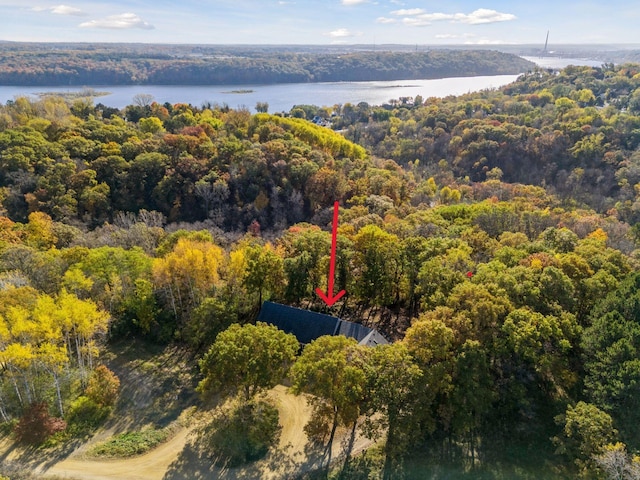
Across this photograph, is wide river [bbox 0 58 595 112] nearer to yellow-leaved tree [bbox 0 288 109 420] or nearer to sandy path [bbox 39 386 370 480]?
yellow-leaved tree [bbox 0 288 109 420]

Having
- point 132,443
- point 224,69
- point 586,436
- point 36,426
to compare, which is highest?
point 224,69

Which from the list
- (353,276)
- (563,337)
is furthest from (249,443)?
(563,337)

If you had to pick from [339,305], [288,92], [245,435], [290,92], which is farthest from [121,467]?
[288,92]

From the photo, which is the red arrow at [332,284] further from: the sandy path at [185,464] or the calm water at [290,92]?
the calm water at [290,92]

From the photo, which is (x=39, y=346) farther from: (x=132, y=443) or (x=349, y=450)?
(x=349, y=450)

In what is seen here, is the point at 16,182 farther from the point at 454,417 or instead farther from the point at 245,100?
the point at 245,100

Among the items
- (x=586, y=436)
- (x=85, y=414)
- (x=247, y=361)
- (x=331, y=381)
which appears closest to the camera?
(x=586, y=436)
